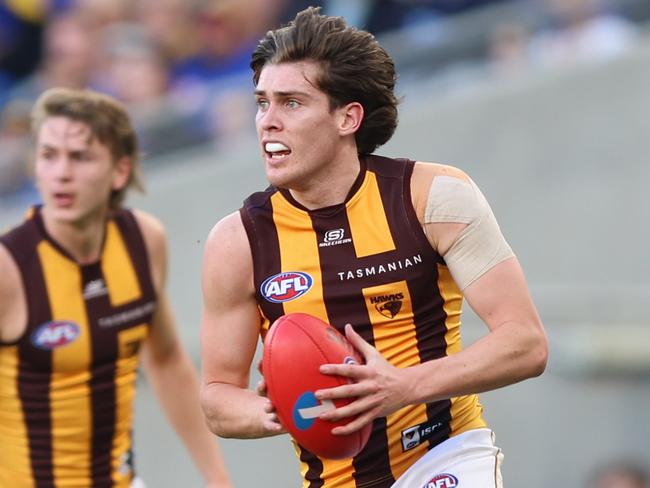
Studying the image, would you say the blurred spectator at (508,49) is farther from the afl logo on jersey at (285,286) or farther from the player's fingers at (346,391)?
the player's fingers at (346,391)

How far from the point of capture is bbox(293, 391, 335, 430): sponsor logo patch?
4.09 meters

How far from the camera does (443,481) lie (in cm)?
459

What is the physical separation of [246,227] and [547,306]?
4.56 meters

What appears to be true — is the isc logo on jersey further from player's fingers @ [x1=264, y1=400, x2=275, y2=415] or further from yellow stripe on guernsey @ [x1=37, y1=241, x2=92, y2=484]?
yellow stripe on guernsey @ [x1=37, y1=241, x2=92, y2=484]

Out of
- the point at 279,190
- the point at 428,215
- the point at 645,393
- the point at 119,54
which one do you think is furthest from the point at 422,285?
the point at 119,54

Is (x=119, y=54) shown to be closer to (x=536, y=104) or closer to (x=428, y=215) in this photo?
(x=536, y=104)

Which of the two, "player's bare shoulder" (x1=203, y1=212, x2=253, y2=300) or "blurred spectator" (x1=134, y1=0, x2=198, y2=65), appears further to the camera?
"blurred spectator" (x1=134, y1=0, x2=198, y2=65)

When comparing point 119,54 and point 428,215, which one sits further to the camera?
point 119,54

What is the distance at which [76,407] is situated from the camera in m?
5.67

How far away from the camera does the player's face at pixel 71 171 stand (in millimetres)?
5836

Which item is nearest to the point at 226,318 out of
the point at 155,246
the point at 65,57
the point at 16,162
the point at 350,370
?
the point at 350,370

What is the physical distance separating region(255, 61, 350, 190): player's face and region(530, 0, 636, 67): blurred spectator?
4.60 meters

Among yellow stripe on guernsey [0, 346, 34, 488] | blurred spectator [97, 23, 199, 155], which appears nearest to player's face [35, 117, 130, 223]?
yellow stripe on guernsey [0, 346, 34, 488]

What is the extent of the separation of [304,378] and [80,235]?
2067 millimetres
